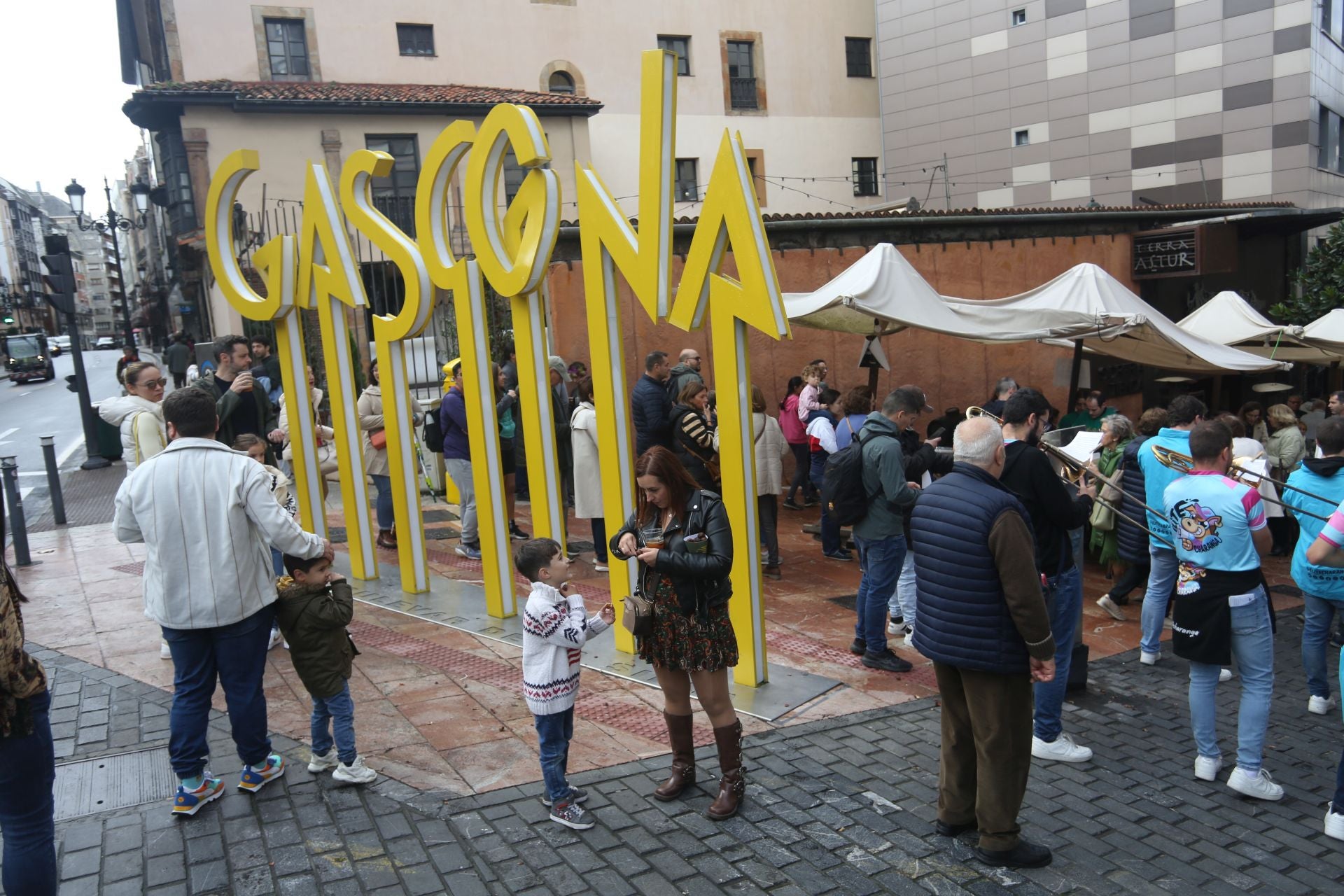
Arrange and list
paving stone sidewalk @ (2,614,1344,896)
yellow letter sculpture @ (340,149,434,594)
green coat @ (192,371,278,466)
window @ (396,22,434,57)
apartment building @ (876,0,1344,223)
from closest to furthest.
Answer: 1. paving stone sidewalk @ (2,614,1344,896)
2. green coat @ (192,371,278,466)
3. yellow letter sculpture @ (340,149,434,594)
4. apartment building @ (876,0,1344,223)
5. window @ (396,22,434,57)

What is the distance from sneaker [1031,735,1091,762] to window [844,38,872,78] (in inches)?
1232

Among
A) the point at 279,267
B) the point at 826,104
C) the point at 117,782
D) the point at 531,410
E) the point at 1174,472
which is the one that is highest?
the point at 826,104

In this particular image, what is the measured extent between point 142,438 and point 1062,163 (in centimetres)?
2635

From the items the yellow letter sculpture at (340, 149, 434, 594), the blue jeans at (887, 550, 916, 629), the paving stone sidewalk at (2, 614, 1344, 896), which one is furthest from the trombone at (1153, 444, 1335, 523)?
the yellow letter sculpture at (340, 149, 434, 594)

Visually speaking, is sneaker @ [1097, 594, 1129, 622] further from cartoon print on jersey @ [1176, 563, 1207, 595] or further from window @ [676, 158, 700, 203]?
window @ [676, 158, 700, 203]

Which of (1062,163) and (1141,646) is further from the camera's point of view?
(1062,163)

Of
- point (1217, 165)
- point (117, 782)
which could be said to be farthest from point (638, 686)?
point (1217, 165)

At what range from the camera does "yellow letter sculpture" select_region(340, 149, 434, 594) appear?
279 inches

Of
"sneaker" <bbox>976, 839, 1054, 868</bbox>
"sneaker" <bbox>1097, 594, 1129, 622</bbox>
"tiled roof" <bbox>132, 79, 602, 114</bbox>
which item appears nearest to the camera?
"sneaker" <bbox>976, 839, 1054, 868</bbox>

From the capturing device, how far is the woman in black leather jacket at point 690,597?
4215 mm

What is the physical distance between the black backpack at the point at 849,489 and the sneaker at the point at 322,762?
3173mm

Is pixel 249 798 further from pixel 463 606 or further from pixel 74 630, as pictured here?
pixel 74 630

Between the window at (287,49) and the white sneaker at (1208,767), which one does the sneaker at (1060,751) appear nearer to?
the white sneaker at (1208,767)

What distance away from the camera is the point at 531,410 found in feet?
22.0
